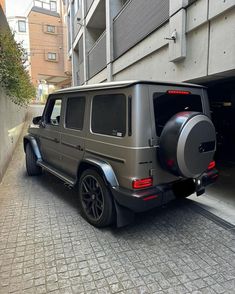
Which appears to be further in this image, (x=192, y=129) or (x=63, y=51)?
(x=63, y=51)

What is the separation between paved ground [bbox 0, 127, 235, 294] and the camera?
87.9 inches

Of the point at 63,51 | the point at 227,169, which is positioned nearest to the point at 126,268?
the point at 227,169

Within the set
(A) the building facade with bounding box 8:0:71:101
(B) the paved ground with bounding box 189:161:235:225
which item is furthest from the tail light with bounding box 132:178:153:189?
(A) the building facade with bounding box 8:0:71:101

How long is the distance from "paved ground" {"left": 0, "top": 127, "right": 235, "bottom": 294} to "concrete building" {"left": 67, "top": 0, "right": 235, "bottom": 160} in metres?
2.46

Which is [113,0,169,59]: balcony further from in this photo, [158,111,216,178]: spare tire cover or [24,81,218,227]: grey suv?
[158,111,216,178]: spare tire cover

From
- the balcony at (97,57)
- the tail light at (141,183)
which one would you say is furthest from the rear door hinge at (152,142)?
the balcony at (97,57)

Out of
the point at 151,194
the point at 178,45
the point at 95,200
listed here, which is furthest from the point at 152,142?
the point at 178,45

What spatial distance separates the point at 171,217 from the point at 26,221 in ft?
7.13

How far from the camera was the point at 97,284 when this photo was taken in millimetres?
2232

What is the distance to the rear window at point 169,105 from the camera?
2830mm

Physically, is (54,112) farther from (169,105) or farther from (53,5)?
(53,5)

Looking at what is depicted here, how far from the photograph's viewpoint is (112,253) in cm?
272

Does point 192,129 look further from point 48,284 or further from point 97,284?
point 48,284

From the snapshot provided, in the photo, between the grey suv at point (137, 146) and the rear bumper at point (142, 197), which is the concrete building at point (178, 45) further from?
the rear bumper at point (142, 197)
